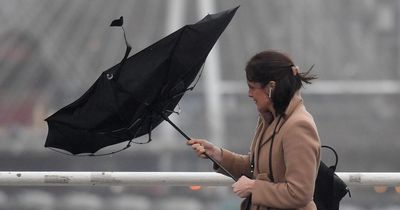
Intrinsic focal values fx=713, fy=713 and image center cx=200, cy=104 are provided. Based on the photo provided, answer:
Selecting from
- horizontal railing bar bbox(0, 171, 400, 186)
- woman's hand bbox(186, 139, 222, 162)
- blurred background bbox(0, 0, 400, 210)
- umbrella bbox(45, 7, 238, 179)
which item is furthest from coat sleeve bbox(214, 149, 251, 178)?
blurred background bbox(0, 0, 400, 210)

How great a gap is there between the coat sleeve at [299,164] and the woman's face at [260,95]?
2.9 inches

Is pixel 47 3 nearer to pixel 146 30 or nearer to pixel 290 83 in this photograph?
A: pixel 146 30

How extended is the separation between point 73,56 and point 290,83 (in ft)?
73.5

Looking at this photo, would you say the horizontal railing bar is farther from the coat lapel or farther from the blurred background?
the blurred background

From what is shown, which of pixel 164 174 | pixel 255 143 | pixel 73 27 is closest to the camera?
pixel 255 143

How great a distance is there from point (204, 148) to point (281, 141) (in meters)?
0.26

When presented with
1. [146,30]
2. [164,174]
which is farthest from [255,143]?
[146,30]

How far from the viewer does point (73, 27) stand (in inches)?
1021

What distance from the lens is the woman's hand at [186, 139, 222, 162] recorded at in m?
1.69

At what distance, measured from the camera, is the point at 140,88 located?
1.74m

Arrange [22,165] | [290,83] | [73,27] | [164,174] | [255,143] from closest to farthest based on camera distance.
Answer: [290,83] → [255,143] → [164,174] → [22,165] → [73,27]

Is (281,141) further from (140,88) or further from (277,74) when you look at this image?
(140,88)

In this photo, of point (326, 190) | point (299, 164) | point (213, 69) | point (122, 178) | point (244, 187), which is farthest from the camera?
point (213, 69)

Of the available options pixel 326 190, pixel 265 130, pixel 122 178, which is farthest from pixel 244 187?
pixel 122 178
